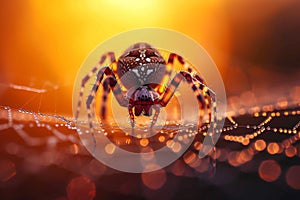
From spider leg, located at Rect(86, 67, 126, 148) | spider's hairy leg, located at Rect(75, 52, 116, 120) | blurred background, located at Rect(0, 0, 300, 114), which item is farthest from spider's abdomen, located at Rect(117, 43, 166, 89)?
blurred background, located at Rect(0, 0, 300, 114)

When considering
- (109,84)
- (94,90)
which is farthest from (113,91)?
(94,90)

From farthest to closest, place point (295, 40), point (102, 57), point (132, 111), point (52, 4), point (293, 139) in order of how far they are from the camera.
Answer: point (52, 4), point (295, 40), point (102, 57), point (132, 111), point (293, 139)

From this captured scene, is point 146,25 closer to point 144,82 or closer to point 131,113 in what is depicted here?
point 144,82

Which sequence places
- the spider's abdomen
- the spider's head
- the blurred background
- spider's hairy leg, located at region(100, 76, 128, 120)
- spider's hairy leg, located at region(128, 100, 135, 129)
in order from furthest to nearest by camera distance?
the blurred background → the spider's abdomen → the spider's head → spider's hairy leg, located at region(128, 100, 135, 129) → spider's hairy leg, located at region(100, 76, 128, 120)

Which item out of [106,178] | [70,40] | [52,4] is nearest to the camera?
[106,178]

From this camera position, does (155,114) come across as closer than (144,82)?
Yes

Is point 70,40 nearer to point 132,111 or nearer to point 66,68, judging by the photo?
point 66,68

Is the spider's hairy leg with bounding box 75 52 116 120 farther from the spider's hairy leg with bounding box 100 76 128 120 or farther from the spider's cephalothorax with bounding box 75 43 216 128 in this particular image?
the spider's hairy leg with bounding box 100 76 128 120

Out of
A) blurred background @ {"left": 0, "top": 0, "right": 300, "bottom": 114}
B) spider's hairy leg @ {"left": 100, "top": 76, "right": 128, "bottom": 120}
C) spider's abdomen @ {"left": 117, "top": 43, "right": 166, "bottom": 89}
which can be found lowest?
spider's hairy leg @ {"left": 100, "top": 76, "right": 128, "bottom": 120}

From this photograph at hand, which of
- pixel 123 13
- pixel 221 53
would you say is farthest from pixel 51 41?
pixel 221 53
